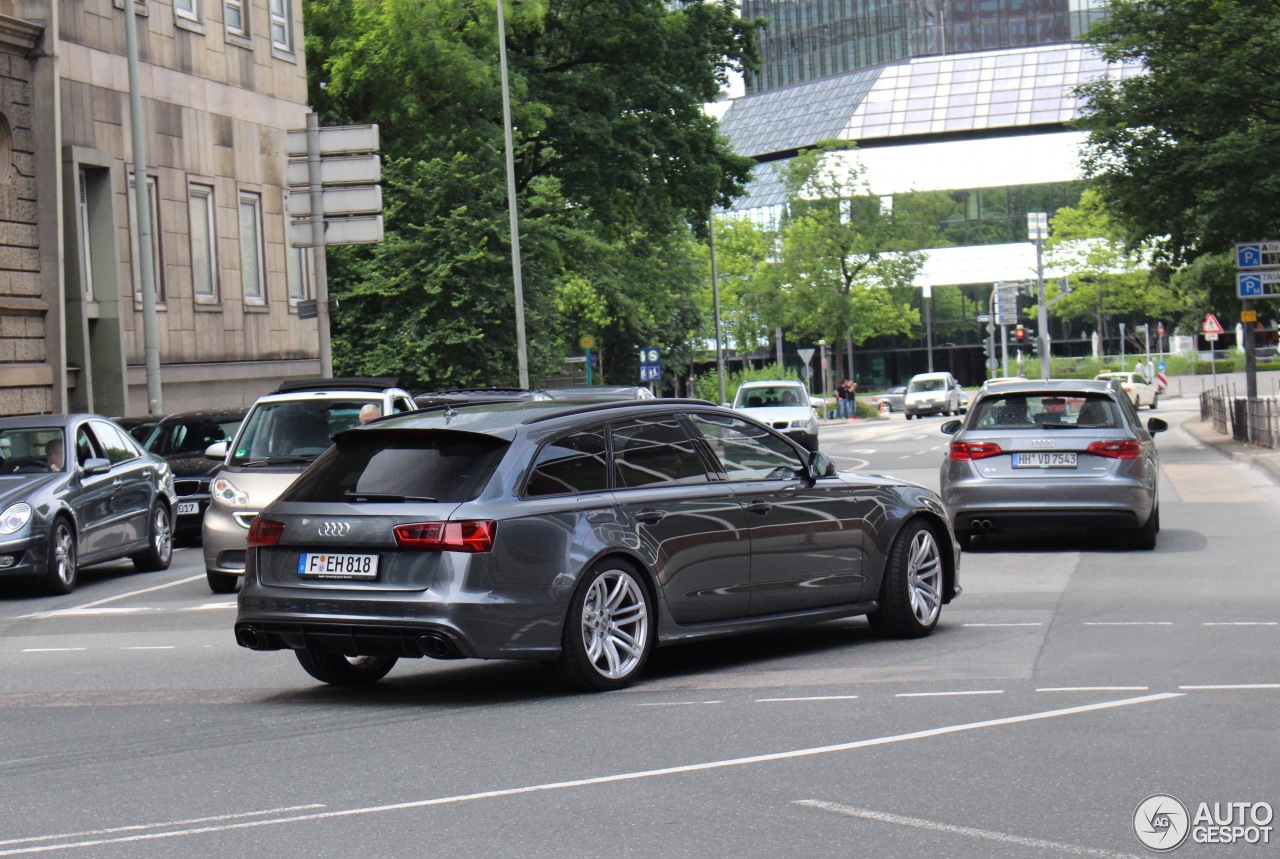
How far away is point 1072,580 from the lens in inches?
559

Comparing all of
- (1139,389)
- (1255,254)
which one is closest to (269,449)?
(1255,254)

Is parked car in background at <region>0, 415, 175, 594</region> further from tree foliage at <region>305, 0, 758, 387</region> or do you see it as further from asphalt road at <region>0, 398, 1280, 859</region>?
tree foliage at <region>305, 0, 758, 387</region>

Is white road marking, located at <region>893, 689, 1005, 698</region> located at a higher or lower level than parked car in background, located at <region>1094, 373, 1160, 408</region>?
higher

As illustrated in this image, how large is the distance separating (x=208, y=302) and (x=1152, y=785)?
29830mm

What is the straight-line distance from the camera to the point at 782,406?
36094mm

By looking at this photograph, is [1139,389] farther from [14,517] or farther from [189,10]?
[14,517]

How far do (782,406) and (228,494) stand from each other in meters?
21.5

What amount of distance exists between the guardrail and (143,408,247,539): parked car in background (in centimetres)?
1810

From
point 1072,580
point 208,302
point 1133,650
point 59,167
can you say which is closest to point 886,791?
point 1133,650

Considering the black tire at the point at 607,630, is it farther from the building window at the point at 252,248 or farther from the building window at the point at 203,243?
the building window at the point at 252,248

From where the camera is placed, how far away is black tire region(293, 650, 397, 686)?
9727 mm

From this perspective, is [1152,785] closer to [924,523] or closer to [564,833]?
[564,833]

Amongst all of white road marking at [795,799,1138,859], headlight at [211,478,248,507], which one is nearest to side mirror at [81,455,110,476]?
headlight at [211,478,248,507]

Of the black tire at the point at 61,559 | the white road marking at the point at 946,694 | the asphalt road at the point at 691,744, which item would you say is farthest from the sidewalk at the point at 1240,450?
the white road marking at the point at 946,694
